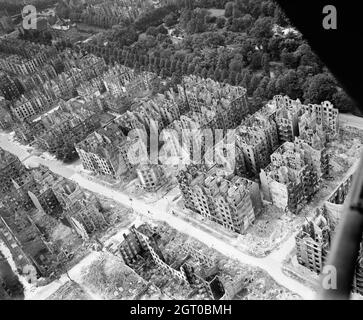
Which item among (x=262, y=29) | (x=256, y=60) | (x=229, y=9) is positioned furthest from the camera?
(x=229, y=9)

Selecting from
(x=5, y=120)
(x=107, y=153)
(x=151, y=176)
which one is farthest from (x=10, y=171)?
(x=151, y=176)

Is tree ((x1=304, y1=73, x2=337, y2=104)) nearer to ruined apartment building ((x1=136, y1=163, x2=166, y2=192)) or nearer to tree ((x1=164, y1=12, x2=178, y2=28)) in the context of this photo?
ruined apartment building ((x1=136, y1=163, x2=166, y2=192))

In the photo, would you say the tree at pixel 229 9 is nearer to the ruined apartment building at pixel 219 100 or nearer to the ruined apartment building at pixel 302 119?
the ruined apartment building at pixel 219 100

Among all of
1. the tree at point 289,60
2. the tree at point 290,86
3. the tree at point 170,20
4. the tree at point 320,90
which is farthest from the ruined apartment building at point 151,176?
the tree at point 170,20

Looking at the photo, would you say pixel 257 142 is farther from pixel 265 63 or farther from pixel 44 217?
pixel 44 217

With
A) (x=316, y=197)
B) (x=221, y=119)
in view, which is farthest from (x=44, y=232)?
(x=316, y=197)
